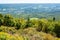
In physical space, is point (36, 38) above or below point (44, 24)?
above

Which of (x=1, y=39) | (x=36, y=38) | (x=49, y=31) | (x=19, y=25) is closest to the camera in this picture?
(x=1, y=39)

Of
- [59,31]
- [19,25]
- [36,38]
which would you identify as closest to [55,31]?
[59,31]

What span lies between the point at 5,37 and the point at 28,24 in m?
24.8

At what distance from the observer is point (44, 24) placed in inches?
1540

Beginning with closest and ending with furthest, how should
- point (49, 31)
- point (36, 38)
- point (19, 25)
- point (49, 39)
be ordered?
1. point (36, 38)
2. point (49, 39)
3. point (49, 31)
4. point (19, 25)

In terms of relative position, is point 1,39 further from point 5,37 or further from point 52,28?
point 52,28

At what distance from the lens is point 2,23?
4297cm

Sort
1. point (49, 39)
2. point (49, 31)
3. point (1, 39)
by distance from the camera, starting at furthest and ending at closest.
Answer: point (49, 31)
point (49, 39)
point (1, 39)

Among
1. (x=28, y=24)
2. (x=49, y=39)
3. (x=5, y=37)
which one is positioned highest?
(x=5, y=37)

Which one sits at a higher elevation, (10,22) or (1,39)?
(1,39)

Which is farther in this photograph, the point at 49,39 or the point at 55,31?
the point at 55,31

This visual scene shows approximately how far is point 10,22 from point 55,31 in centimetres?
1029

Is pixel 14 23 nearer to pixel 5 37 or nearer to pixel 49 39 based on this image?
pixel 49 39

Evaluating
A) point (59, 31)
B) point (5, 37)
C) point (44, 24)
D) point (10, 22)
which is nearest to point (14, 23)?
point (10, 22)
